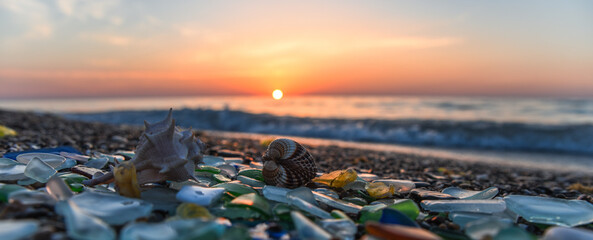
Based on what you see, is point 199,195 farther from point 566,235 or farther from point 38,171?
point 566,235

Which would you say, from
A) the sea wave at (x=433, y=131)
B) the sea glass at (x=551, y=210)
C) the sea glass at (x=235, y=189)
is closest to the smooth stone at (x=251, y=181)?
the sea glass at (x=235, y=189)

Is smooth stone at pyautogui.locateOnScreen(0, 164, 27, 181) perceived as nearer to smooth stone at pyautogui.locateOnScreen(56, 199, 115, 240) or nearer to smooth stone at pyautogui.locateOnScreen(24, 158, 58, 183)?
smooth stone at pyautogui.locateOnScreen(24, 158, 58, 183)

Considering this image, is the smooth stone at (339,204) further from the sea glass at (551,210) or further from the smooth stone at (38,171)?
the smooth stone at (38,171)

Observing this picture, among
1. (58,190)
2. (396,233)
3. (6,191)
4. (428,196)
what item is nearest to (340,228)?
(396,233)

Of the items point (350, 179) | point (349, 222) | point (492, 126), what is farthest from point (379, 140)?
point (349, 222)

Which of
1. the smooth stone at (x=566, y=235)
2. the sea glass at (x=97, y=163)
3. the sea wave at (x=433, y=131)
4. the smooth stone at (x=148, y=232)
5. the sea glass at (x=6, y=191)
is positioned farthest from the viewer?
the sea wave at (x=433, y=131)

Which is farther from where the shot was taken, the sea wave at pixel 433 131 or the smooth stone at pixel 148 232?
the sea wave at pixel 433 131

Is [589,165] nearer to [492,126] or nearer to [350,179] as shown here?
[492,126]
